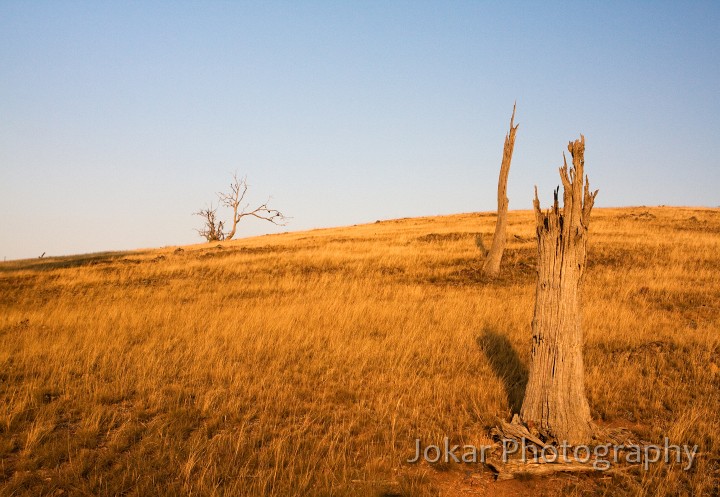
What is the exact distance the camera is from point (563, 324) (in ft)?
16.0

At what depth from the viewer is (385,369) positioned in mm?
6801

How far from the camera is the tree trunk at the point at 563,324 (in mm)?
4766

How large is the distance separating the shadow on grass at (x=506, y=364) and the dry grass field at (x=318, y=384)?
43 mm

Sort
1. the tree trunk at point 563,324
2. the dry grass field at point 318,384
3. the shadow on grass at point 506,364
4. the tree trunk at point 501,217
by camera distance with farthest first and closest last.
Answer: the tree trunk at point 501,217, the shadow on grass at point 506,364, the tree trunk at point 563,324, the dry grass field at point 318,384

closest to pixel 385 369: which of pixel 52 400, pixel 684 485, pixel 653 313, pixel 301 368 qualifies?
pixel 301 368

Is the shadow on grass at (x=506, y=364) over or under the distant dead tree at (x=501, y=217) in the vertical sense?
under

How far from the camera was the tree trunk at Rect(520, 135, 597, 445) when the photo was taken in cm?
477

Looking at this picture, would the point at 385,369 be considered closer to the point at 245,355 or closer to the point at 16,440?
the point at 245,355

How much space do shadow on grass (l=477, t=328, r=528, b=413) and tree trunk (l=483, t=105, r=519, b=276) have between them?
7.83 m

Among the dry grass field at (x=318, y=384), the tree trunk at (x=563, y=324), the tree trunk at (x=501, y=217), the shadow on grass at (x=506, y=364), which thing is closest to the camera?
the dry grass field at (x=318, y=384)

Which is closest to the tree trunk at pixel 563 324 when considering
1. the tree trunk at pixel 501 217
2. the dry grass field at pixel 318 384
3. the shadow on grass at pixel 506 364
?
the dry grass field at pixel 318 384

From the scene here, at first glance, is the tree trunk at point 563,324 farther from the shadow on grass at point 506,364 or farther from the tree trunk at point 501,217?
the tree trunk at point 501,217

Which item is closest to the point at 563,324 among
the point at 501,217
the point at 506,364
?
the point at 506,364

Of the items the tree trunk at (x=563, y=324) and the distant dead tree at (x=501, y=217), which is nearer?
the tree trunk at (x=563, y=324)
